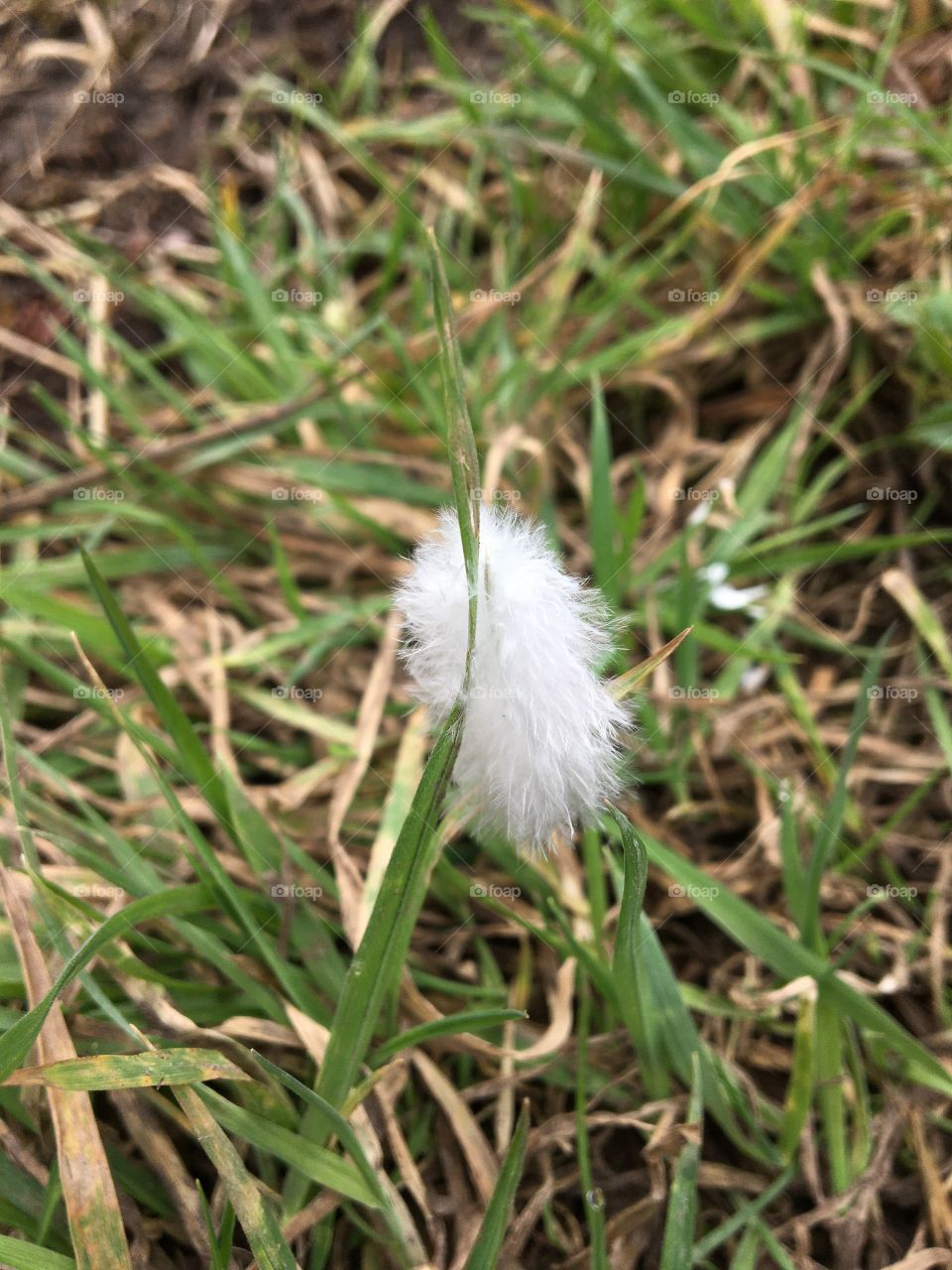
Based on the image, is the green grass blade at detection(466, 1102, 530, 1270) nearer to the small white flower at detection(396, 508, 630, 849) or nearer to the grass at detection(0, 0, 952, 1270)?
the grass at detection(0, 0, 952, 1270)

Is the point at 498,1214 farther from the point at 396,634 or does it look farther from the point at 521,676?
the point at 396,634

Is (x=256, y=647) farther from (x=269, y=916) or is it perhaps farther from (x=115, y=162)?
(x=115, y=162)

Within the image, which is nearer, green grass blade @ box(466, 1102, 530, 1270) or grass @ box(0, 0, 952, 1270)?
green grass blade @ box(466, 1102, 530, 1270)

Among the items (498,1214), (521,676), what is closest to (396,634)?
(521,676)

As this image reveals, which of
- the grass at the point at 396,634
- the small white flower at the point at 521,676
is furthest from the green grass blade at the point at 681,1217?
the small white flower at the point at 521,676

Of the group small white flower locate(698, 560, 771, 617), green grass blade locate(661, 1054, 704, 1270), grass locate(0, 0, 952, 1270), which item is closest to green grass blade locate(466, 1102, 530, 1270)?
grass locate(0, 0, 952, 1270)

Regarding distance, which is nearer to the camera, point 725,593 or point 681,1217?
point 681,1217

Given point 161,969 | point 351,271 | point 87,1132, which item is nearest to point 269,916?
point 161,969
